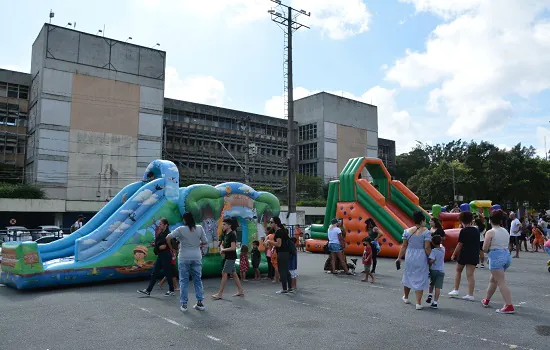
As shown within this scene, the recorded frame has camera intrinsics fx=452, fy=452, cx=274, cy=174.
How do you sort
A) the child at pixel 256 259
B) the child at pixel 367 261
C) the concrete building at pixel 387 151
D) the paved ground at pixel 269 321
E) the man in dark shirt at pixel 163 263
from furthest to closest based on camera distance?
the concrete building at pixel 387 151 < the child at pixel 256 259 < the child at pixel 367 261 < the man in dark shirt at pixel 163 263 < the paved ground at pixel 269 321

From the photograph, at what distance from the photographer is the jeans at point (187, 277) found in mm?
7621

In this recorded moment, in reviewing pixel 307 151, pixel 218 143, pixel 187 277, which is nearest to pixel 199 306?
pixel 187 277

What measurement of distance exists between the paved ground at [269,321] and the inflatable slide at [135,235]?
0.58 metres

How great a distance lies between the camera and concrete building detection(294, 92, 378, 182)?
6431 centimetres

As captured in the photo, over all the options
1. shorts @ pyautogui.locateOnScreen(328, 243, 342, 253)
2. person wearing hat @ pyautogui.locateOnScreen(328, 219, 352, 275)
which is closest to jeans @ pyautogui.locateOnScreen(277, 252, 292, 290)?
person wearing hat @ pyautogui.locateOnScreen(328, 219, 352, 275)

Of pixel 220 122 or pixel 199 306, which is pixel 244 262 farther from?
pixel 220 122

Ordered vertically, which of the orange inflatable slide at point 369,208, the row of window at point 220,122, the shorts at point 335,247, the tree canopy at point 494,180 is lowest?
the shorts at point 335,247

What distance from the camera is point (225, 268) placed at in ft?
29.2

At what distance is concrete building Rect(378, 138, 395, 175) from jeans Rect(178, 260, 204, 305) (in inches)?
2726

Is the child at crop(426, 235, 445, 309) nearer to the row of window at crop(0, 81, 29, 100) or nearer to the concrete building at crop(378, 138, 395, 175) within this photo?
the row of window at crop(0, 81, 29, 100)

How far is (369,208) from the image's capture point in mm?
17891

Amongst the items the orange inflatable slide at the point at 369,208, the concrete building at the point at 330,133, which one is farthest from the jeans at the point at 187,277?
the concrete building at the point at 330,133

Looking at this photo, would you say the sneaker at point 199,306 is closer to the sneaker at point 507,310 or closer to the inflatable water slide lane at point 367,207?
the sneaker at point 507,310

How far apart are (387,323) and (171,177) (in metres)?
7.04
